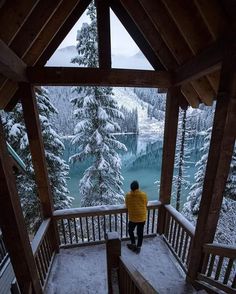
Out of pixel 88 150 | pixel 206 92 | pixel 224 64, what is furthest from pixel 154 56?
pixel 88 150

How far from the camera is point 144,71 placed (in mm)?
3105

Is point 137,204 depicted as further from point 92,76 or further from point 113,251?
point 92,76

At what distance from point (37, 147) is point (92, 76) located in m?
1.51

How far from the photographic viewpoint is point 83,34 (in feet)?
20.2

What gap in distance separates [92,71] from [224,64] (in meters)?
1.85

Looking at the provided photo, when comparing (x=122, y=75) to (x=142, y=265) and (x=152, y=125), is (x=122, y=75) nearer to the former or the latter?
(x=142, y=265)

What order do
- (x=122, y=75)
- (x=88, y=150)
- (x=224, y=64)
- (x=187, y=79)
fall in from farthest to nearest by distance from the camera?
1. (x=88, y=150)
2. (x=122, y=75)
3. (x=187, y=79)
4. (x=224, y=64)

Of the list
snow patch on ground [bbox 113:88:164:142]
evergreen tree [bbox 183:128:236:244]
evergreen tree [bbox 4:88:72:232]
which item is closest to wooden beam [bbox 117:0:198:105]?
evergreen tree [bbox 4:88:72:232]

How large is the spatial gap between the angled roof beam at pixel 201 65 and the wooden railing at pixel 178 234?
246cm

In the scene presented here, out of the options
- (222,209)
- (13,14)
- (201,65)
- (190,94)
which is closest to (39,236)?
(13,14)

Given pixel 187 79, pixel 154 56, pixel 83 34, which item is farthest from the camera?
pixel 83 34

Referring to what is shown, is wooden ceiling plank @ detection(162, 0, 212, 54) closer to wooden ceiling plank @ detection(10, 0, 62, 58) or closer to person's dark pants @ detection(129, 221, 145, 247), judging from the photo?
wooden ceiling plank @ detection(10, 0, 62, 58)

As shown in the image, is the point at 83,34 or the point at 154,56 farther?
the point at 83,34

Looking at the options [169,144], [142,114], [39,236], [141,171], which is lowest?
[141,171]
